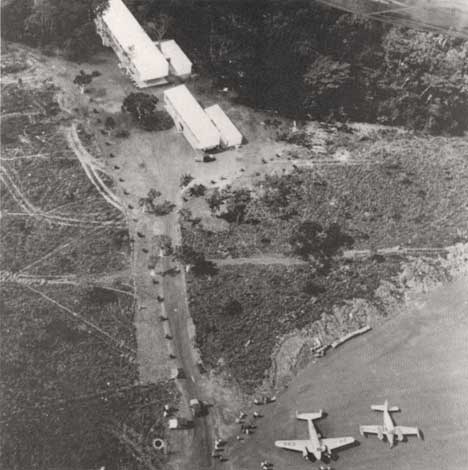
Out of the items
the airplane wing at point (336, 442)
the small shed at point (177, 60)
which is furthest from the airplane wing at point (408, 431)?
the small shed at point (177, 60)

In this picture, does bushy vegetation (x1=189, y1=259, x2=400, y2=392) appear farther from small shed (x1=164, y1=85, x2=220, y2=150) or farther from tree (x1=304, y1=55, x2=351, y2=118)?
tree (x1=304, y1=55, x2=351, y2=118)

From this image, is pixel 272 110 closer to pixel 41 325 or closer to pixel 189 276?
pixel 189 276

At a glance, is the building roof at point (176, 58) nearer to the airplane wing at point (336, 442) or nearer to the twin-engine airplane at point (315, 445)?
the twin-engine airplane at point (315, 445)

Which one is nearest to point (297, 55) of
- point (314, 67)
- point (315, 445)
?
point (314, 67)

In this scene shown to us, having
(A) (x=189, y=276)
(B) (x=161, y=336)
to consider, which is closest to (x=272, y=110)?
(A) (x=189, y=276)

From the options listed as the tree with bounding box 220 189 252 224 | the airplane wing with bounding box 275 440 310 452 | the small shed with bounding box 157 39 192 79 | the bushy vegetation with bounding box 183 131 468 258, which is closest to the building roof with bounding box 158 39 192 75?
the small shed with bounding box 157 39 192 79
